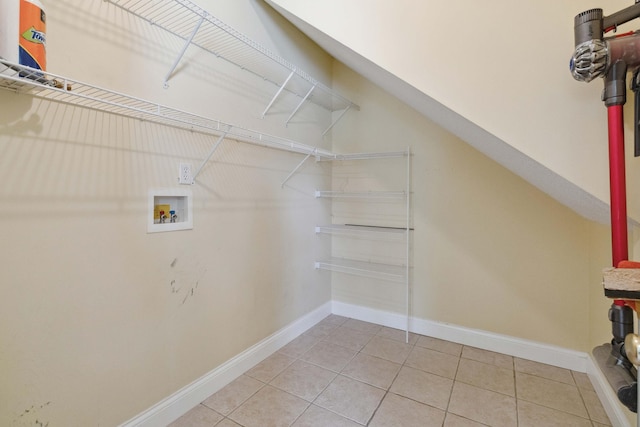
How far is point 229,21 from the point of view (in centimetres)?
164

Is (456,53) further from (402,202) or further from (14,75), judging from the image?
(14,75)

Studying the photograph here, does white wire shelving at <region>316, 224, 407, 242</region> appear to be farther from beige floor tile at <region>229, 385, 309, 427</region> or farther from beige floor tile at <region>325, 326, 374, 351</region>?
beige floor tile at <region>229, 385, 309, 427</region>

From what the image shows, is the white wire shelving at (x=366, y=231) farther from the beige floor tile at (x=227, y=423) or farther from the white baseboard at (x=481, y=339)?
the beige floor tile at (x=227, y=423)

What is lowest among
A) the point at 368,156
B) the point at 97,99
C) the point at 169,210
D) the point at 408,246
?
the point at 408,246

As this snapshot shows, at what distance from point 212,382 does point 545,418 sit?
5.87 feet

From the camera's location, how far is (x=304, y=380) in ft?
5.79

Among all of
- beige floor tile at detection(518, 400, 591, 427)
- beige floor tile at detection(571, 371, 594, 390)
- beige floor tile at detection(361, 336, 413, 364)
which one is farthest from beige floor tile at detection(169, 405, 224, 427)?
beige floor tile at detection(571, 371, 594, 390)

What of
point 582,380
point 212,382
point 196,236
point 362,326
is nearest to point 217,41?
point 196,236

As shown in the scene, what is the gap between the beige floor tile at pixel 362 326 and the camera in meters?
2.44

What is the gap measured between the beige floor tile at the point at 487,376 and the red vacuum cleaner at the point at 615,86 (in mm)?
1036

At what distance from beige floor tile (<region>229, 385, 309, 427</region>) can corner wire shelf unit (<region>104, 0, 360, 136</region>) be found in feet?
5.63

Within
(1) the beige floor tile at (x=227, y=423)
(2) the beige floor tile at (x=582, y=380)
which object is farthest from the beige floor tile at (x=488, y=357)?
(1) the beige floor tile at (x=227, y=423)

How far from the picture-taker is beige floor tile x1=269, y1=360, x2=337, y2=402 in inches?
65.5

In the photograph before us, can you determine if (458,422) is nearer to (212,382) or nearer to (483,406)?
(483,406)
